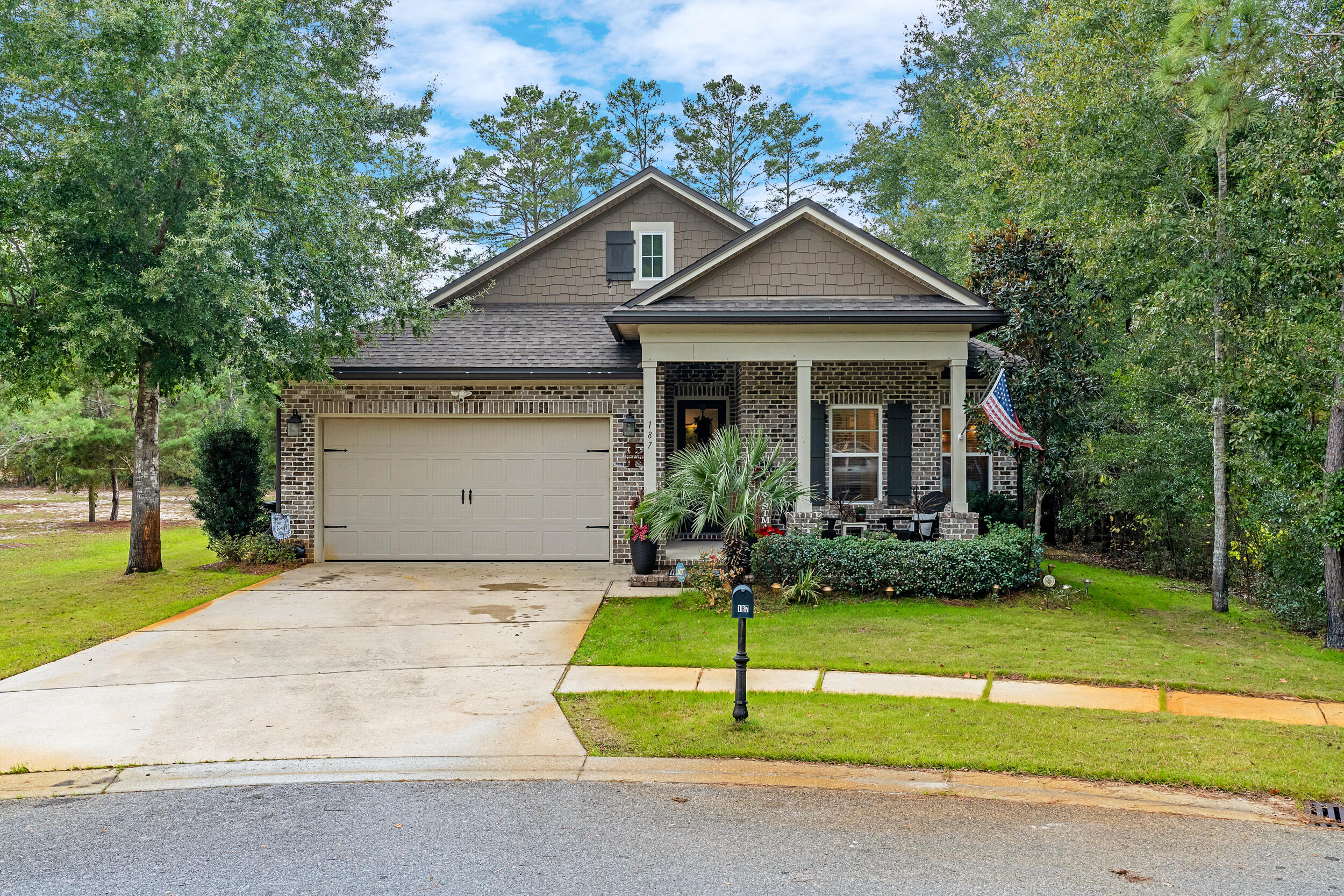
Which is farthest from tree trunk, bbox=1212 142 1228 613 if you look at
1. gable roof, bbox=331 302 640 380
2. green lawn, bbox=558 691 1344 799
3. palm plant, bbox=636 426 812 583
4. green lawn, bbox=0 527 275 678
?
green lawn, bbox=0 527 275 678

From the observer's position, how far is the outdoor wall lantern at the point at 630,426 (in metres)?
13.3

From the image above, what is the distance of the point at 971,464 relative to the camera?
15.3 m

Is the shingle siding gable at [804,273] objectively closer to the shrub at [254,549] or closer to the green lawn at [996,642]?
the green lawn at [996,642]

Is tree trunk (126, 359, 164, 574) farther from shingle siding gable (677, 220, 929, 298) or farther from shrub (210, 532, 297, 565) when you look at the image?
shingle siding gable (677, 220, 929, 298)

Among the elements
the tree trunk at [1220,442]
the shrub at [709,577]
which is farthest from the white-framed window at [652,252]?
the tree trunk at [1220,442]

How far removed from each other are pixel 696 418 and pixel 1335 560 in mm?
9277

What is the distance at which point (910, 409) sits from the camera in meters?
14.2

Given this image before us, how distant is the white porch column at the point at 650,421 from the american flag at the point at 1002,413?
4554mm

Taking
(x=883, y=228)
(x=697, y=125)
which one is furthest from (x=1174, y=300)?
(x=697, y=125)

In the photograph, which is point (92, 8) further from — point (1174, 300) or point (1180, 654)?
point (1180, 654)

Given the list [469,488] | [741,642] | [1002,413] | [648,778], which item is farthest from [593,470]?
[648,778]

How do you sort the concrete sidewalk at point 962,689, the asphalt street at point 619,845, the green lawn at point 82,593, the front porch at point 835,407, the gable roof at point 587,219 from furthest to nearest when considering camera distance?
the gable roof at point 587,219 < the front porch at point 835,407 < the green lawn at point 82,593 < the concrete sidewalk at point 962,689 < the asphalt street at point 619,845

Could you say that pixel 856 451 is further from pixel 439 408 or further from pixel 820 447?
pixel 439 408

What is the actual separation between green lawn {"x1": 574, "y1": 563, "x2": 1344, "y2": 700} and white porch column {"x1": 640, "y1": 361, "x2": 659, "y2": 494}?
2.23 m
